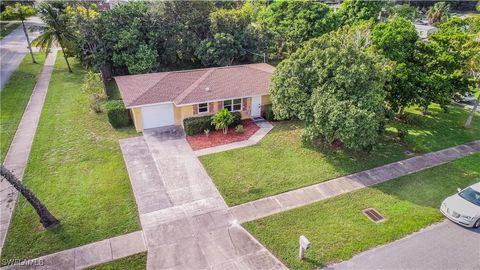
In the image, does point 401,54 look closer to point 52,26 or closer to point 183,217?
point 183,217

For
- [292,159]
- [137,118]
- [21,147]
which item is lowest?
[292,159]

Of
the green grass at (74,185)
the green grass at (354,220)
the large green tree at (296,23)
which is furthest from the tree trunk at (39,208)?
the large green tree at (296,23)

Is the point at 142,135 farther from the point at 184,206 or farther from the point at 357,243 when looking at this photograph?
the point at 357,243

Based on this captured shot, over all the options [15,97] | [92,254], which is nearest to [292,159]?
[92,254]

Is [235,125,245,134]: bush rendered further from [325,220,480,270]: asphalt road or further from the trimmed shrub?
[325,220,480,270]: asphalt road

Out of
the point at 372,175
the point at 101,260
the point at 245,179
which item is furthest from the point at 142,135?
the point at 372,175

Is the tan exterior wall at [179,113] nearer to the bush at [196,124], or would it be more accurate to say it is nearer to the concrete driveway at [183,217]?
the bush at [196,124]

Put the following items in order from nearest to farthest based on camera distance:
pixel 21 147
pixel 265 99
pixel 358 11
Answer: pixel 21 147
pixel 265 99
pixel 358 11
